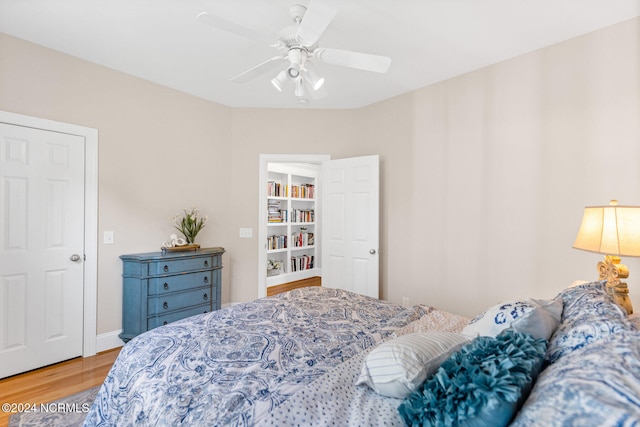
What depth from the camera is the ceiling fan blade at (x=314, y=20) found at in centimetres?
155

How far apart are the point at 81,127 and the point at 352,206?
2825 millimetres

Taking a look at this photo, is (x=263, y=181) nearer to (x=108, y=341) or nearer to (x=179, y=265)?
(x=179, y=265)

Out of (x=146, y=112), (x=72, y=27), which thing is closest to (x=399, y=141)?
(x=146, y=112)

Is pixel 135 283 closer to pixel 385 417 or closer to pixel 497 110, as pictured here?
pixel 385 417

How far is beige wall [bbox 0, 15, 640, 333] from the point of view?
2.39m

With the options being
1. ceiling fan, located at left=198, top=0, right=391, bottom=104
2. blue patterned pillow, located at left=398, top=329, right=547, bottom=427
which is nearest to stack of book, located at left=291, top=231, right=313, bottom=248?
ceiling fan, located at left=198, top=0, right=391, bottom=104

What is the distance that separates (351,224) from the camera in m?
3.82

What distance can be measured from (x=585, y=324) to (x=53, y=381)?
338 centimetres

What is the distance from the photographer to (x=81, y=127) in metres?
2.87

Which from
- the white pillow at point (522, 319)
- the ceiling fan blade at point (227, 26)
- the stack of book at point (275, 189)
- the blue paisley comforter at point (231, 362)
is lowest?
the blue paisley comforter at point (231, 362)

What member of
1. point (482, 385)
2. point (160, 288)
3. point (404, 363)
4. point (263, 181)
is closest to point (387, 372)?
point (404, 363)

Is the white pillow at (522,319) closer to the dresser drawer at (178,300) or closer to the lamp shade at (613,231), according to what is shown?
the lamp shade at (613,231)

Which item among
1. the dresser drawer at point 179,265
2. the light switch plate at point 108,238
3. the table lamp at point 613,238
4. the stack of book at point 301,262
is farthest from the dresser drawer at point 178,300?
the table lamp at point 613,238

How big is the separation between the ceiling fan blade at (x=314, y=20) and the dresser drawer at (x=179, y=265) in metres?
2.38
